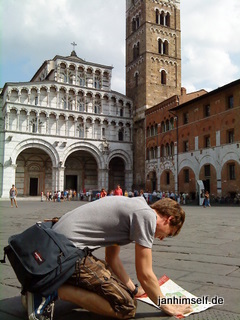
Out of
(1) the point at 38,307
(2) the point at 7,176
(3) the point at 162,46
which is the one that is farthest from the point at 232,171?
(1) the point at 38,307

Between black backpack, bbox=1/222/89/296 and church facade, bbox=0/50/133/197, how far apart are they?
32.0 m

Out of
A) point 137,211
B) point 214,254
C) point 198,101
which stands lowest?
point 214,254

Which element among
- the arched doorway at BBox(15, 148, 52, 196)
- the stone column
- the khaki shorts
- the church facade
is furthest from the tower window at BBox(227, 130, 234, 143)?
the khaki shorts

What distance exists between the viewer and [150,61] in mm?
38594

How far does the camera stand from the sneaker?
240 centimetres

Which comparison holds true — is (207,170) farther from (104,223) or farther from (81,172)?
(104,223)

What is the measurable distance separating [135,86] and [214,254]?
36.5 metres

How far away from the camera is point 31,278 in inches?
90.8

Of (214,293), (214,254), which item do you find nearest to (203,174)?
(214,254)

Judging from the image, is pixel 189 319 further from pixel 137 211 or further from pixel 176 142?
pixel 176 142

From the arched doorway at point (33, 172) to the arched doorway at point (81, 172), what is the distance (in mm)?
2471

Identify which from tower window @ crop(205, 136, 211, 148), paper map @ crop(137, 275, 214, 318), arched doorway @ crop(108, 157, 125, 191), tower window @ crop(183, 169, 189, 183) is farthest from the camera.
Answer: arched doorway @ crop(108, 157, 125, 191)

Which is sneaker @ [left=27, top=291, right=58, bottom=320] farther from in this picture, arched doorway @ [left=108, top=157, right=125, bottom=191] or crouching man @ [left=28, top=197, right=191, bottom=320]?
arched doorway @ [left=108, top=157, right=125, bottom=191]

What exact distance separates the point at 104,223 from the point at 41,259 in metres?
0.58
